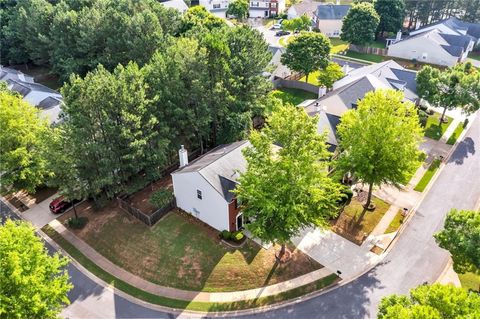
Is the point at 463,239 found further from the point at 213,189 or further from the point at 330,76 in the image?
the point at 330,76

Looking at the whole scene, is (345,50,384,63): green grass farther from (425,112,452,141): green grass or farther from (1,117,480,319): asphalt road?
(1,117,480,319): asphalt road

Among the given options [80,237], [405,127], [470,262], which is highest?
[405,127]

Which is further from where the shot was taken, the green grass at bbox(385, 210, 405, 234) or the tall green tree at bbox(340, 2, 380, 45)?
the tall green tree at bbox(340, 2, 380, 45)

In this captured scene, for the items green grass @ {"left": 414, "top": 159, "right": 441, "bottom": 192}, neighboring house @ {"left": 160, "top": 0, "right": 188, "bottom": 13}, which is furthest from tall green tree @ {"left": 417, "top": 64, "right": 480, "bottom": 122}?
neighboring house @ {"left": 160, "top": 0, "right": 188, "bottom": 13}


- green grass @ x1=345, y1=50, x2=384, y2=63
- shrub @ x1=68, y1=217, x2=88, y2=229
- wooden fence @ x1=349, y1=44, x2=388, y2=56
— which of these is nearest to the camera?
shrub @ x1=68, y1=217, x2=88, y2=229

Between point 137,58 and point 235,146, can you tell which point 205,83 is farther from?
point 137,58

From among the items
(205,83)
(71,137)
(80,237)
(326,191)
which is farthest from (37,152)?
(326,191)
